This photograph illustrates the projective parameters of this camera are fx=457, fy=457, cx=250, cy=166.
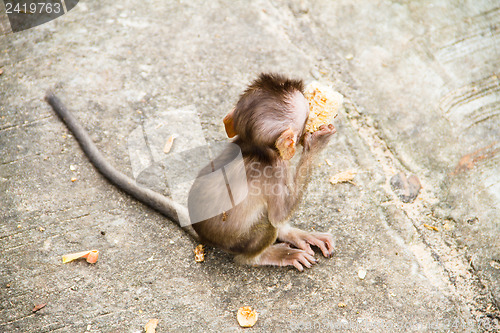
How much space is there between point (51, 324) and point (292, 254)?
5.94 feet

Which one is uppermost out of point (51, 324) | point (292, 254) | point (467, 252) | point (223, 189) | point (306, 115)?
point (306, 115)

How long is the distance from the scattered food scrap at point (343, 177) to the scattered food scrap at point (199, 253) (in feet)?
4.25

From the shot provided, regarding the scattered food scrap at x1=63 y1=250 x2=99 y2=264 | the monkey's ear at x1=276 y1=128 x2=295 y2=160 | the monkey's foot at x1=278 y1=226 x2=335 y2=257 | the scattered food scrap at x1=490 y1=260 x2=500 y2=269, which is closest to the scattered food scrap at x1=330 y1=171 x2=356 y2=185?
the monkey's foot at x1=278 y1=226 x2=335 y2=257

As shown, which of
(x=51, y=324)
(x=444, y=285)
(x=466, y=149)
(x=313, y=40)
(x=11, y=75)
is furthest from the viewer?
(x=313, y=40)

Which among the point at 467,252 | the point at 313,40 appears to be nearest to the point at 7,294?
the point at 467,252

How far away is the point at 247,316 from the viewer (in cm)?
324

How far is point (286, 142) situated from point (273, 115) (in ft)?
0.70

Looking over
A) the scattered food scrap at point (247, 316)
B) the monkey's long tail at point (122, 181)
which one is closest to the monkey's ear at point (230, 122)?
the monkey's long tail at point (122, 181)

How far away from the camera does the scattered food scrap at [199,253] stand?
3578mm

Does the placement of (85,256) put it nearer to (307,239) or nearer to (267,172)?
(267,172)

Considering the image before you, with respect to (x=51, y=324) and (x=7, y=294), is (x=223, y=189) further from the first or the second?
(x=7, y=294)

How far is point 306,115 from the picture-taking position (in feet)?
10.6

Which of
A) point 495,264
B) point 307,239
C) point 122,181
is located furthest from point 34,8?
point 495,264

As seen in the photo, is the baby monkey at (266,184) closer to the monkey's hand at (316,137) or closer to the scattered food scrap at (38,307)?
the monkey's hand at (316,137)
